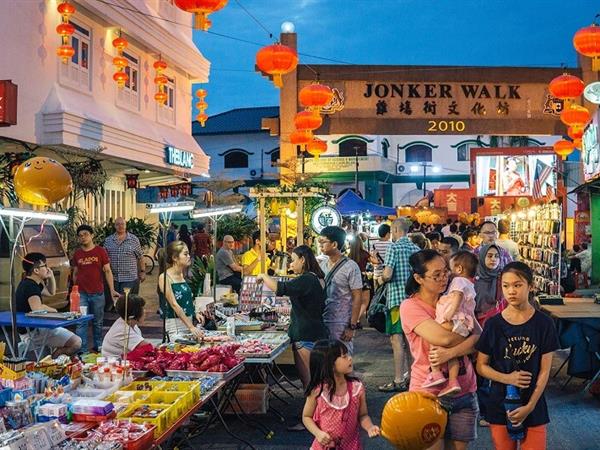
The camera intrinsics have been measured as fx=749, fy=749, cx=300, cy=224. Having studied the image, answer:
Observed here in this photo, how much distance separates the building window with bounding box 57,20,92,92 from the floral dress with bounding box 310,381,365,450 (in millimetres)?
14990

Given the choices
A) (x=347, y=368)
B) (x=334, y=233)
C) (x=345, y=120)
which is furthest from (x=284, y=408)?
(x=345, y=120)

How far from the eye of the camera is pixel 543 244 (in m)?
15.7

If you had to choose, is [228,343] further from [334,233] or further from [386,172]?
[386,172]

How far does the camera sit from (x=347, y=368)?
490 cm

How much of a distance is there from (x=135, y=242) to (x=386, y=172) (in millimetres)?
37252

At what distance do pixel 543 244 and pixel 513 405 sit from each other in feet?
38.1

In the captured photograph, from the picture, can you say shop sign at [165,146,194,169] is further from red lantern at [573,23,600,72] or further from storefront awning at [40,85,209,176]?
red lantern at [573,23,600,72]

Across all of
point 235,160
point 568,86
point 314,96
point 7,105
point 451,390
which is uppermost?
point 235,160

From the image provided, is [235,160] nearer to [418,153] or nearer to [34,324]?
[418,153]

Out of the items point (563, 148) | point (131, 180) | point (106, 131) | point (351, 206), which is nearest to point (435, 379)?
point (106, 131)

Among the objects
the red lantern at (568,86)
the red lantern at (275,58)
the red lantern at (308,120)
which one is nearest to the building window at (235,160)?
the red lantern at (308,120)

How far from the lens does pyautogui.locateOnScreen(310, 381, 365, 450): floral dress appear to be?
4.83 m

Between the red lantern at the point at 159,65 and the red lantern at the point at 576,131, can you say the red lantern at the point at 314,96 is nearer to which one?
the red lantern at the point at 576,131

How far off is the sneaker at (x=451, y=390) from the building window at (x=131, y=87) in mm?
17797
